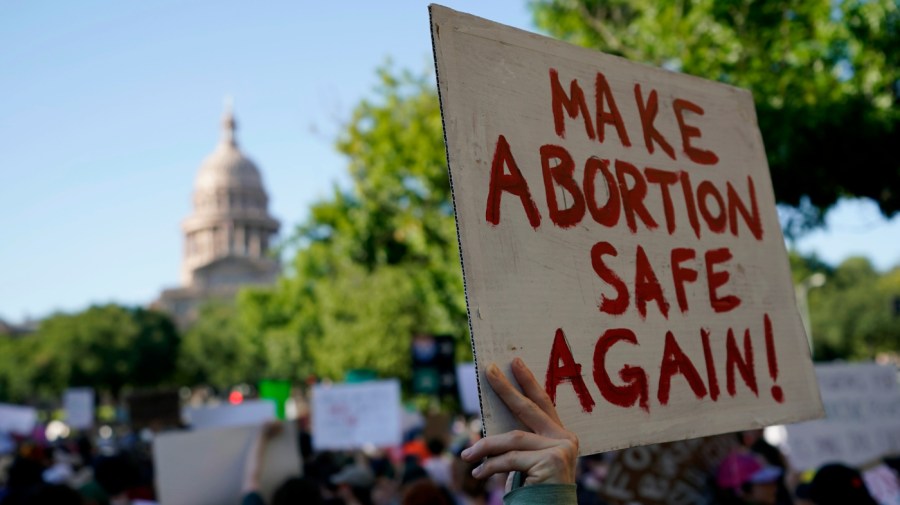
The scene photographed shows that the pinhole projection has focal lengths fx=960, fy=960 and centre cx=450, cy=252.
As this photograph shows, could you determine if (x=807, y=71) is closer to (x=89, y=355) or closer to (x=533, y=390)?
(x=533, y=390)

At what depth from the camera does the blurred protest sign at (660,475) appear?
4375 millimetres

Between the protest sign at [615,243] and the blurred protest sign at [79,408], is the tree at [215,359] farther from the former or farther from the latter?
the protest sign at [615,243]

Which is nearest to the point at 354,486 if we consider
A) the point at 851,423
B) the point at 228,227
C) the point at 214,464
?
the point at 214,464

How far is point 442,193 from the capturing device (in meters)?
19.2

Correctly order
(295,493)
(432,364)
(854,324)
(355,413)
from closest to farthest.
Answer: (295,493) < (355,413) < (432,364) < (854,324)

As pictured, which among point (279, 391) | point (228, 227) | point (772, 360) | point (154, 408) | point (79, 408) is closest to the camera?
point (772, 360)

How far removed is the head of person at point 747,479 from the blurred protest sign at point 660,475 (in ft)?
0.32

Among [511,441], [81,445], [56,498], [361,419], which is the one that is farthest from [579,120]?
[81,445]

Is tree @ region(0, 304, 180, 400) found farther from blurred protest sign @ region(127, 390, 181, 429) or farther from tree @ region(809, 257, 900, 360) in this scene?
blurred protest sign @ region(127, 390, 181, 429)

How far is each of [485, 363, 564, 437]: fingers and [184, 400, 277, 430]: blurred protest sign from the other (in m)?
6.19

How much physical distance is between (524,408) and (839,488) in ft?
8.04

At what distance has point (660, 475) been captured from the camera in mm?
4430

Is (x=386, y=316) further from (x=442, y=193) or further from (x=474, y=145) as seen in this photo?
(x=474, y=145)

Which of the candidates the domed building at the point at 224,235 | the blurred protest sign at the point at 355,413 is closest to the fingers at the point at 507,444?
the blurred protest sign at the point at 355,413
